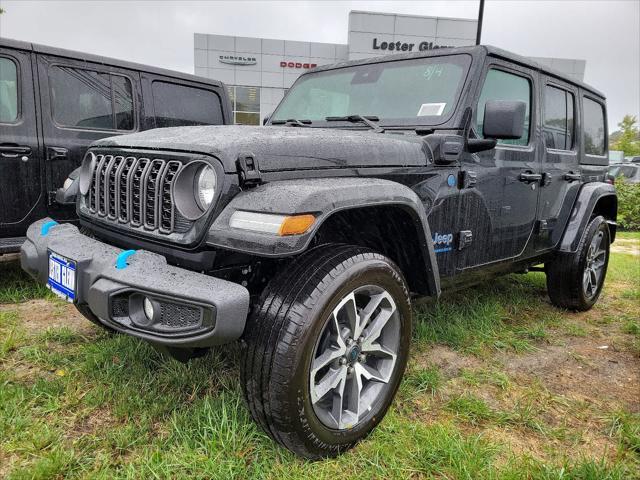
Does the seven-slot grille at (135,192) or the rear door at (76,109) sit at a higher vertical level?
the rear door at (76,109)

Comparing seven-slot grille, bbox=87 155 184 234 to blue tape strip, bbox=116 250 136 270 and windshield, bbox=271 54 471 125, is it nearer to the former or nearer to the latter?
blue tape strip, bbox=116 250 136 270

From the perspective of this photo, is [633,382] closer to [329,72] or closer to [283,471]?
[283,471]

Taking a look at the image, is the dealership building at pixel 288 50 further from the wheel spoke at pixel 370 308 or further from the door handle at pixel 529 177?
the wheel spoke at pixel 370 308

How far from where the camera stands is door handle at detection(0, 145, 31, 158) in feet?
12.7

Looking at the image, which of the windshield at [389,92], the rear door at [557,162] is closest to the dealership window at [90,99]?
the windshield at [389,92]

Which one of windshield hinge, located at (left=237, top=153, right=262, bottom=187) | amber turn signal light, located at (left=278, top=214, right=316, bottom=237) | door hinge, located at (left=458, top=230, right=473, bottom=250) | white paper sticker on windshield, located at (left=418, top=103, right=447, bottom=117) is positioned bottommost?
door hinge, located at (left=458, top=230, right=473, bottom=250)

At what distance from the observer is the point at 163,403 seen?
238cm

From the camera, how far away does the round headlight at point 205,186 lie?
188 centimetres

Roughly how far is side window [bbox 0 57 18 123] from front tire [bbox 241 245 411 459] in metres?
3.31

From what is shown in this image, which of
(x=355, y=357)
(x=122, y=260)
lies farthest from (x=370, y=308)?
(x=122, y=260)

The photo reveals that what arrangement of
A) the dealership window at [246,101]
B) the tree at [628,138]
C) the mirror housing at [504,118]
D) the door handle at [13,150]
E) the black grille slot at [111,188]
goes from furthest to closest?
the tree at [628,138]
the dealership window at [246,101]
the door handle at [13,150]
the mirror housing at [504,118]
the black grille slot at [111,188]

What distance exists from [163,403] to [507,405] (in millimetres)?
1780

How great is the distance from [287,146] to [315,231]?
0.45 meters

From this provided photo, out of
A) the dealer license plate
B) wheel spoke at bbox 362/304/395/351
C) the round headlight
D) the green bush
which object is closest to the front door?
wheel spoke at bbox 362/304/395/351
